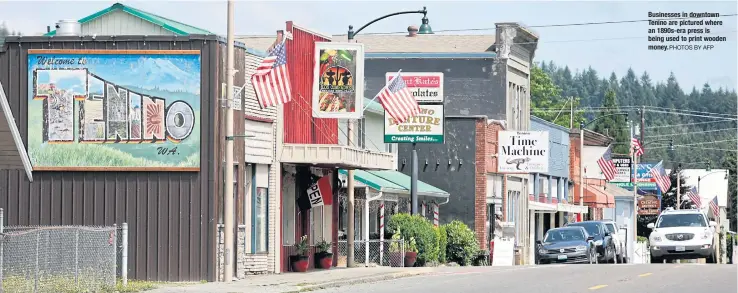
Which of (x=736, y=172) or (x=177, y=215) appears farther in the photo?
(x=736, y=172)

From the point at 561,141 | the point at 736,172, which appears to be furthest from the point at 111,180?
the point at 736,172

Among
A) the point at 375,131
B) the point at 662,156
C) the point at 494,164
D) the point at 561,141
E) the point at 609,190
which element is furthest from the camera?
the point at 662,156

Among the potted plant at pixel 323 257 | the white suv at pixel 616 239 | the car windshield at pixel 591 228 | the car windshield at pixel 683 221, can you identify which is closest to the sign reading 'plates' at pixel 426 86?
the car windshield at pixel 591 228

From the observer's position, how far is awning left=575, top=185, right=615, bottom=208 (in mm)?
72000

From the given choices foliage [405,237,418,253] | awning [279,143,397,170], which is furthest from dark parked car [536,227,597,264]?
awning [279,143,397,170]

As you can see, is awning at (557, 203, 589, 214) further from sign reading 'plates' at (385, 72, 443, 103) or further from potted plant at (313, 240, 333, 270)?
potted plant at (313, 240, 333, 270)

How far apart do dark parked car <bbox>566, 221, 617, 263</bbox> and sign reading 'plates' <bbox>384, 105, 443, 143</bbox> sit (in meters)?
6.59

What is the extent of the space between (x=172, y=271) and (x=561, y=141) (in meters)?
41.2

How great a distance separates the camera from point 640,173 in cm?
8231

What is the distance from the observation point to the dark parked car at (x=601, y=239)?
44281 millimetres

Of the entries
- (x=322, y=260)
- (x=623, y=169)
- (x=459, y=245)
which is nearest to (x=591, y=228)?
(x=459, y=245)

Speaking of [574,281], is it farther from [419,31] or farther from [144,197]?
[419,31]

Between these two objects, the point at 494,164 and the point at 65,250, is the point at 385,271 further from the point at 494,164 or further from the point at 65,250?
the point at 494,164

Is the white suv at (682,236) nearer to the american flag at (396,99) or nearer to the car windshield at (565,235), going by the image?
the car windshield at (565,235)
